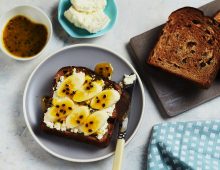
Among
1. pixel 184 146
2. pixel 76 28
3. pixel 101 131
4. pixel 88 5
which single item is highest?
pixel 88 5

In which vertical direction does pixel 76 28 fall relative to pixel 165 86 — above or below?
above

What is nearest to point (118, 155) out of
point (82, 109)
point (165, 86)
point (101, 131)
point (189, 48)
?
point (101, 131)

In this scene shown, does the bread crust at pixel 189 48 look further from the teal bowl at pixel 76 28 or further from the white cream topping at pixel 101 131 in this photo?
the white cream topping at pixel 101 131

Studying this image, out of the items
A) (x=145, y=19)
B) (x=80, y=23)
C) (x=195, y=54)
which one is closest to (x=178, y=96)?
(x=195, y=54)

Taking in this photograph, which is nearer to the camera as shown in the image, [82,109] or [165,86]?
→ [82,109]

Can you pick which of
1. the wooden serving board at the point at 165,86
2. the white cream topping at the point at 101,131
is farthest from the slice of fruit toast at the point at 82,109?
the wooden serving board at the point at 165,86

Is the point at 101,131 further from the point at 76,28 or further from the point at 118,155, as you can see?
the point at 76,28
